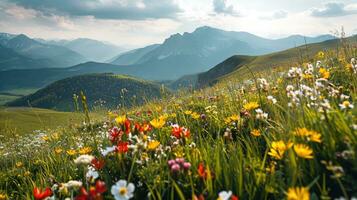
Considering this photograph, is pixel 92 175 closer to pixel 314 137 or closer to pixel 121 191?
pixel 121 191

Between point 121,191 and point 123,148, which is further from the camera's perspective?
point 123,148

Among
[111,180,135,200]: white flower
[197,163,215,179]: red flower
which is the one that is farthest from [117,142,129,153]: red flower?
[111,180,135,200]: white flower

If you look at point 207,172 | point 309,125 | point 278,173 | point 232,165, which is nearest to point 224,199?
point 207,172

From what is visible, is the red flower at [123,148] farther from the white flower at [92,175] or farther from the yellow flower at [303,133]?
the yellow flower at [303,133]

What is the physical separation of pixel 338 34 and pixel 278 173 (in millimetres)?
4873

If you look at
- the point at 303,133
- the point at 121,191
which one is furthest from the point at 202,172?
the point at 303,133

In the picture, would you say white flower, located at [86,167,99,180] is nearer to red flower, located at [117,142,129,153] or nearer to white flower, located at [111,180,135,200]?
red flower, located at [117,142,129,153]

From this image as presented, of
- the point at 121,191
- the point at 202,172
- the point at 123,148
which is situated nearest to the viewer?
the point at 121,191

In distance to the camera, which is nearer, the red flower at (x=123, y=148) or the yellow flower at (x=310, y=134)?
the yellow flower at (x=310, y=134)

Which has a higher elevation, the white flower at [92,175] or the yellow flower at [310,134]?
the yellow flower at [310,134]

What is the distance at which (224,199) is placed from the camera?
6.67 ft

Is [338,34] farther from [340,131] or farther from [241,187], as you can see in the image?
[241,187]

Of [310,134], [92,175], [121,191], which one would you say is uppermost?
[310,134]

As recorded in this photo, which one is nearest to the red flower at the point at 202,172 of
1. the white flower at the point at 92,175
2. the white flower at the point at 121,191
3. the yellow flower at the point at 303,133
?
the white flower at the point at 121,191
